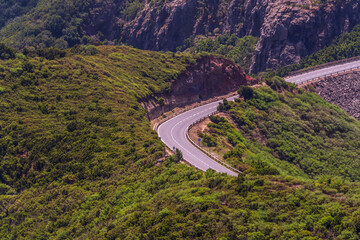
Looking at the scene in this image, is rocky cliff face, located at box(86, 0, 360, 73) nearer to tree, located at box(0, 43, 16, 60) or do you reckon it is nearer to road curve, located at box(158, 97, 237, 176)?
road curve, located at box(158, 97, 237, 176)

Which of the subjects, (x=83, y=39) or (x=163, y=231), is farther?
(x=83, y=39)

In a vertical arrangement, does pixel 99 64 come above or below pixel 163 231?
Result: above

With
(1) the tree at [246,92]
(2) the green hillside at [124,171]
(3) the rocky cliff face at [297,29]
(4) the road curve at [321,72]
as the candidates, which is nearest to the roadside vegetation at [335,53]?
(3) the rocky cliff face at [297,29]

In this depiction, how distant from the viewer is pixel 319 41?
12812 cm

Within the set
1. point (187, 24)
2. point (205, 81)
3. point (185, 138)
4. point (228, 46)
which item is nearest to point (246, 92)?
point (205, 81)

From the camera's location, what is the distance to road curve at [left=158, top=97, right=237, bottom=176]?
5481cm

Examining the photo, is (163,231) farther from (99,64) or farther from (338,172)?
(99,64)

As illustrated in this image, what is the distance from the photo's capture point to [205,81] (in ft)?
308

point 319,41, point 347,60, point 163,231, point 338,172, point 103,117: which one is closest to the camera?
point 163,231

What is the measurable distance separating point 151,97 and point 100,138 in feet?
76.9

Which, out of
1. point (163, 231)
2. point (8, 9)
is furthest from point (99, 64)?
point (8, 9)

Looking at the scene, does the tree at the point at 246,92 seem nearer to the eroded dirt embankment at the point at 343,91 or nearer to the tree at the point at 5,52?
the eroded dirt embankment at the point at 343,91

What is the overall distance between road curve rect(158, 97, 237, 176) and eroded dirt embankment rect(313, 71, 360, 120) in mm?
27853

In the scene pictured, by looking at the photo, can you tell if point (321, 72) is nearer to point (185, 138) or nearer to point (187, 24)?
point (185, 138)
